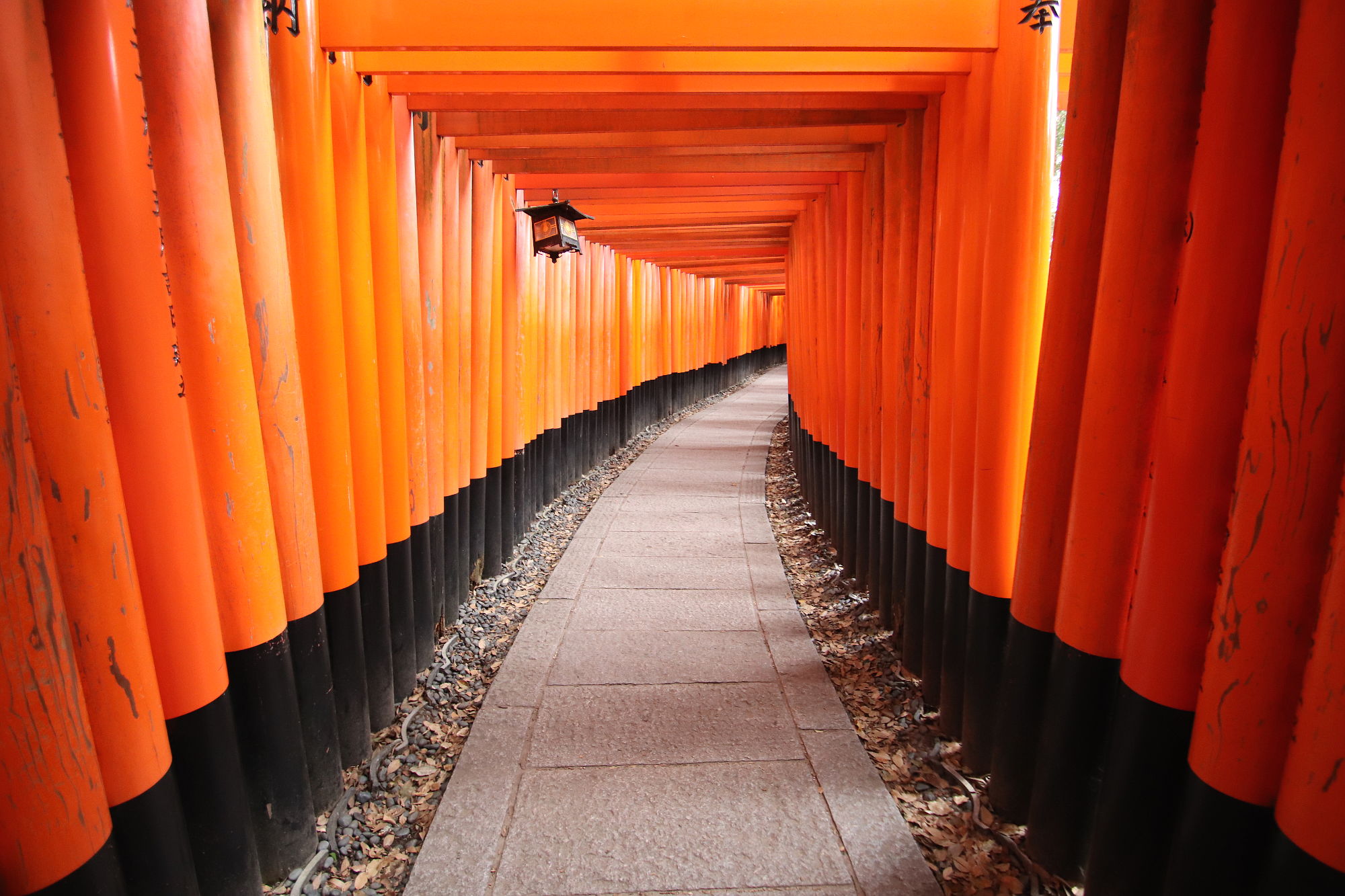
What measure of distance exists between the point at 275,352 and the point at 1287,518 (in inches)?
110

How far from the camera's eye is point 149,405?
6.48 feet

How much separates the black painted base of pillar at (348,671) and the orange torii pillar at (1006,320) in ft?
8.46

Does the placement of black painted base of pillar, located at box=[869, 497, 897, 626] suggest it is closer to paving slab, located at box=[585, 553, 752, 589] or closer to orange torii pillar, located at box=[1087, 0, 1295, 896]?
paving slab, located at box=[585, 553, 752, 589]

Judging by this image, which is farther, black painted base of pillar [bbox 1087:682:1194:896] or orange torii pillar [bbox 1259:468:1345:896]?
black painted base of pillar [bbox 1087:682:1194:896]

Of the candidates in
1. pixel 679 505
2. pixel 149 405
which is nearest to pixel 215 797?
pixel 149 405

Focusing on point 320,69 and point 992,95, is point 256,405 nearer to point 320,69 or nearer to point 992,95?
point 320,69

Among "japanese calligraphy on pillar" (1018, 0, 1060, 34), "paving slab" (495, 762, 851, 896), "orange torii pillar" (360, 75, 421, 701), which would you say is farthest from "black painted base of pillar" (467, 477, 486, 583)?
"japanese calligraphy on pillar" (1018, 0, 1060, 34)

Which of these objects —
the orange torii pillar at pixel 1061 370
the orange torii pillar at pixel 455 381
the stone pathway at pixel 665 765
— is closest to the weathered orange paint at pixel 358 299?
the orange torii pillar at pixel 455 381

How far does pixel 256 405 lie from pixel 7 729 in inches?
45.1

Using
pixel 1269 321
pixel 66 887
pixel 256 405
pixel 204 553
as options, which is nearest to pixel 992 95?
pixel 1269 321

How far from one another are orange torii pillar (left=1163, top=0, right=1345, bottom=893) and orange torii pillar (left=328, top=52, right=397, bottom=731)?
309 centimetres

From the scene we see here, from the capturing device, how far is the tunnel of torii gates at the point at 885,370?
1587 mm

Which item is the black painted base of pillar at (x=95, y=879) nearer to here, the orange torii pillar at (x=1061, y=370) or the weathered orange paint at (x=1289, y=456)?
the weathered orange paint at (x=1289, y=456)

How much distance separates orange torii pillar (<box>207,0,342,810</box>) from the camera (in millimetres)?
2430
